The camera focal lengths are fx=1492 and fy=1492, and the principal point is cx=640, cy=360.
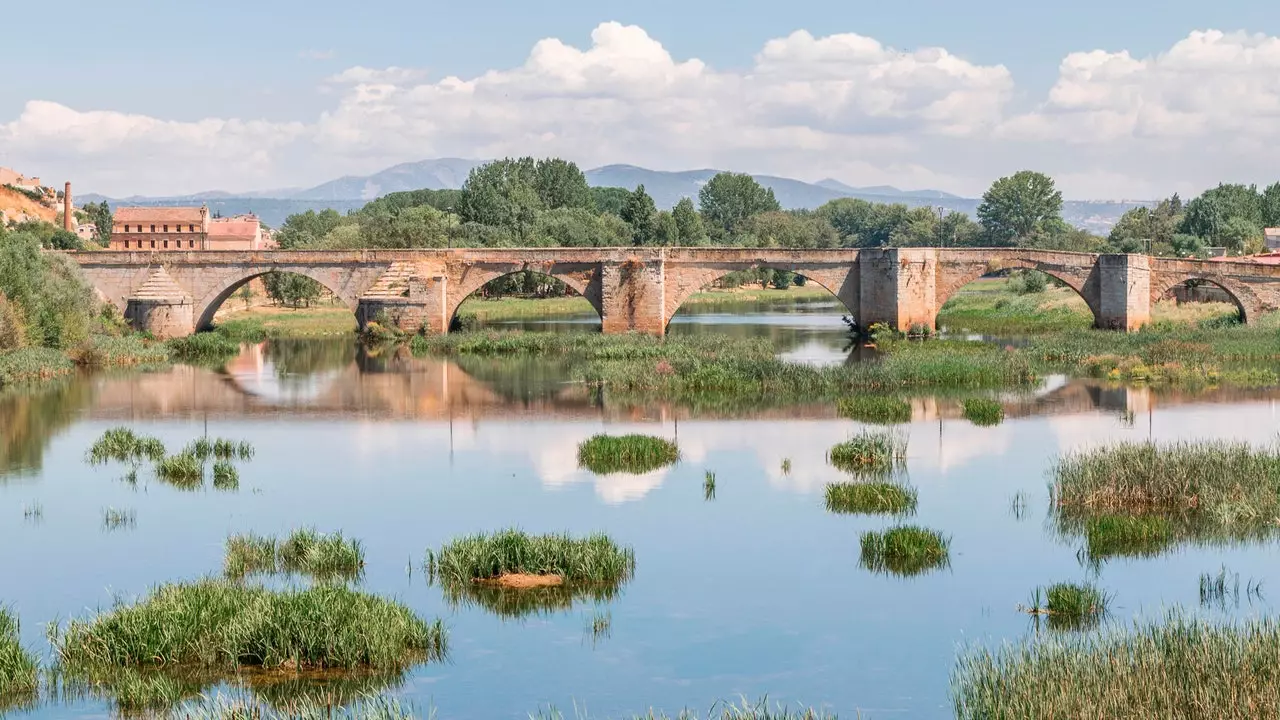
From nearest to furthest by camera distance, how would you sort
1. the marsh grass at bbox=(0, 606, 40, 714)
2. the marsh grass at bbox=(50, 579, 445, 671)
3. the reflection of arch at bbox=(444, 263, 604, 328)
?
the marsh grass at bbox=(0, 606, 40, 714)
the marsh grass at bbox=(50, 579, 445, 671)
the reflection of arch at bbox=(444, 263, 604, 328)

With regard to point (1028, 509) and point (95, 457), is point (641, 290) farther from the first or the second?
point (1028, 509)

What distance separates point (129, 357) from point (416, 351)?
9588mm

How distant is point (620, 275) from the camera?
57.8 m

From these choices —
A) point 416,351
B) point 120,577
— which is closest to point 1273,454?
point 120,577

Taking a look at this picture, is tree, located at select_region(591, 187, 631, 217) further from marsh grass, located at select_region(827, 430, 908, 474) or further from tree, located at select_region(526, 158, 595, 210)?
marsh grass, located at select_region(827, 430, 908, 474)

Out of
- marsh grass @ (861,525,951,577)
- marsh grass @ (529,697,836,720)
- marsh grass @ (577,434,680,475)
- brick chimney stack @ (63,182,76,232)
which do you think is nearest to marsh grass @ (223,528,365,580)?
marsh grass @ (529,697,836,720)

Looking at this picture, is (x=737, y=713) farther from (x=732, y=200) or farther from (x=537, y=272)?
(x=732, y=200)

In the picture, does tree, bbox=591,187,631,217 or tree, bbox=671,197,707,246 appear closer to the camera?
tree, bbox=671,197,707,246

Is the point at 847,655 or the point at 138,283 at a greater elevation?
the point at 138,283

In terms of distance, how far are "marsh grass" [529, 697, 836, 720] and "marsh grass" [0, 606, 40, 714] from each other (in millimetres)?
4775

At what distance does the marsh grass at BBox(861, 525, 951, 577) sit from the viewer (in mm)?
18703

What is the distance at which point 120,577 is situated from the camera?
1820 cm

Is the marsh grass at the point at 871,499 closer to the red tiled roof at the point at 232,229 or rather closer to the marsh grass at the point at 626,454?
the marsh grass at the point at 626,454

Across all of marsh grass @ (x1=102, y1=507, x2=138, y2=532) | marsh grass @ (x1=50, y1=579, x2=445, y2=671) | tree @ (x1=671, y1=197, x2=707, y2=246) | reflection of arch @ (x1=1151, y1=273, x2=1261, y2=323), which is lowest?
marsh grass @ (x1=50, y1=579, x2=445, y2=671)
